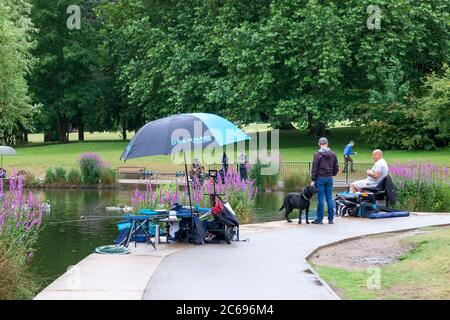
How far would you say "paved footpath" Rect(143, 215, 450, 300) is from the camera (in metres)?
9.40

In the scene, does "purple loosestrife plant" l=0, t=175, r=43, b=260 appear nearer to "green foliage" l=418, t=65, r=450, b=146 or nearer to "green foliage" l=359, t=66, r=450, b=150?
"green foliage" l=418, t=65, r=450, b=146

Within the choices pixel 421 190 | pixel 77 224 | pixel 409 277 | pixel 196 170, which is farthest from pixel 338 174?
pixel 409 277

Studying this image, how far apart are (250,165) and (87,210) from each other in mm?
10721

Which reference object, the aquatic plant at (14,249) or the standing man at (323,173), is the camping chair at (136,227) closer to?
the aquatic plant at (14,249)

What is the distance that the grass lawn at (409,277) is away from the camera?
929cm

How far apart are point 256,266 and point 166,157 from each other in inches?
1458

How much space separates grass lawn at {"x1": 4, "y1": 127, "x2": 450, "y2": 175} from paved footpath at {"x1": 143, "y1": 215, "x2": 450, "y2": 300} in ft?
81.4

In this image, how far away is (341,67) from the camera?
155ft

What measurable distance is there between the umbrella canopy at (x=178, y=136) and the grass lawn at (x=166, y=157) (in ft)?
91.0

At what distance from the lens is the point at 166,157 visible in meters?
48.2

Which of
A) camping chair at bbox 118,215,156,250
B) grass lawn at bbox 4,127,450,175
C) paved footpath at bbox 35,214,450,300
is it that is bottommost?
paved footpath at bbox 35,214,450,300

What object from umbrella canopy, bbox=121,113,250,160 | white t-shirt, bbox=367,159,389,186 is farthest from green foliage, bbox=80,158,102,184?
umbrella canopy, bbox=121,113,250,160

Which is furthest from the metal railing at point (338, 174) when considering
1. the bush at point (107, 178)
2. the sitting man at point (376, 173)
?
the sitting man at point (376, 173)
